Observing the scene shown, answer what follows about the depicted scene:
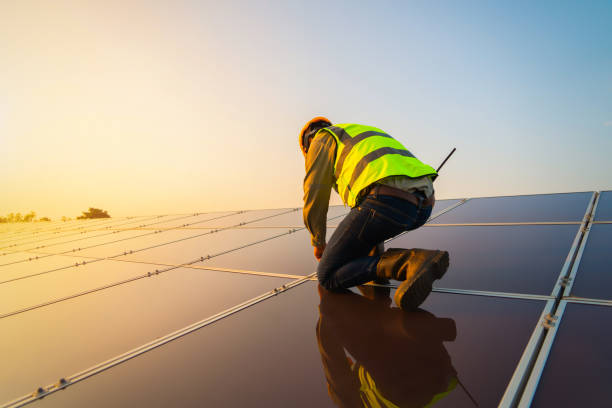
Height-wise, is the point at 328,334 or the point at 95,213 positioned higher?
the point at 95,213

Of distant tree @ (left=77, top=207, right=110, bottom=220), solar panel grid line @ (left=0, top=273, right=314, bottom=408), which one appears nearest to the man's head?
solar panel grid line @ (left=0, top=273, right=314, bottom=408)

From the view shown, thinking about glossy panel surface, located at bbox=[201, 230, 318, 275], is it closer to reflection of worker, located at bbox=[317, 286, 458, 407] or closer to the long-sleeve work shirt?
the long-sleeve work shirt

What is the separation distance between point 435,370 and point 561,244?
202cm

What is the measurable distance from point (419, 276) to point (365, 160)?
0.82 meters

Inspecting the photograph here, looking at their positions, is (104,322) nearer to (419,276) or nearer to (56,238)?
(419,276)

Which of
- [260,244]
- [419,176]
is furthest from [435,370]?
[260,244]

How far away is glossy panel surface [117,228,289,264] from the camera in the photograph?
4066mm

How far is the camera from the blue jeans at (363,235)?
83.7 inches

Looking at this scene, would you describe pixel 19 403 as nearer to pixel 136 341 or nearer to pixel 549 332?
pixel 136 341

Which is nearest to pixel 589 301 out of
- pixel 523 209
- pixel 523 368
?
pixel 523 368

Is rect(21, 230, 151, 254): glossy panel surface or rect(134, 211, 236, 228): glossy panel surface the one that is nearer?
rect(21, 230, 151, 254): glossy panel surface

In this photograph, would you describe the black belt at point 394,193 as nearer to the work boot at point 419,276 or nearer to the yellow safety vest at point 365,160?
the yellow safety vest at point 365,160

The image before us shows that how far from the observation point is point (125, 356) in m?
1.75

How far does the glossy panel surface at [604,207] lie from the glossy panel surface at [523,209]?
4.8 inches
